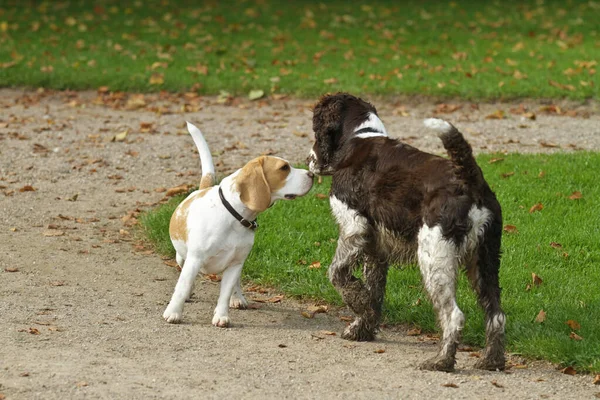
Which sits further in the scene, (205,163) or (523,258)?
(523,258)

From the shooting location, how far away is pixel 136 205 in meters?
9.16

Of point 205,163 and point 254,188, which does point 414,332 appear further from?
point 205,163

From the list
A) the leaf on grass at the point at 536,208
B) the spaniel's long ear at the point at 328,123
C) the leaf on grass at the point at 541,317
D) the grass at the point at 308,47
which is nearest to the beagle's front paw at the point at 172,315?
the spaniel's long ear at the point at 328,123

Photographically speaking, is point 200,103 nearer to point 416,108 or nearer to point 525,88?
point 416,108

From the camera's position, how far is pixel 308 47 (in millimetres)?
16766

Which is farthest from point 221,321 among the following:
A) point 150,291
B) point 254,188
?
point 150,291

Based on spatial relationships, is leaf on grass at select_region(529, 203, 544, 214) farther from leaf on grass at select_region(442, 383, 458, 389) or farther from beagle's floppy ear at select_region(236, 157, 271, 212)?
leaf on grass at select_region(442, 383, 458, 389)

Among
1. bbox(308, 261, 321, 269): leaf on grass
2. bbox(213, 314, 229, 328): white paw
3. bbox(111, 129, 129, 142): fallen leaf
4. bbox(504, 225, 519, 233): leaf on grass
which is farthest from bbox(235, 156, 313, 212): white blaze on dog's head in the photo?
Answer: bbox(111, 129, 129, 142): fallen leaf

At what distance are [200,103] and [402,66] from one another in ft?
10.9

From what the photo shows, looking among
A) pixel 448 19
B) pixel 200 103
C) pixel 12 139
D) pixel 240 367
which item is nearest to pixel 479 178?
pixel 240 367

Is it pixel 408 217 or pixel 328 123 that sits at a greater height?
pixel 328 123

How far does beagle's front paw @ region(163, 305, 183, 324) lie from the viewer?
20.2 ft

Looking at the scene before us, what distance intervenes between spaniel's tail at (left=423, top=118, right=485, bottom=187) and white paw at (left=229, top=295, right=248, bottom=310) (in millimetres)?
2057

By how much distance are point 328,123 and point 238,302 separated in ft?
4.71
